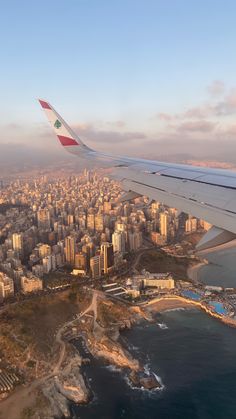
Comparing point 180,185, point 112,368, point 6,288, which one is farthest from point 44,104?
point 6,288

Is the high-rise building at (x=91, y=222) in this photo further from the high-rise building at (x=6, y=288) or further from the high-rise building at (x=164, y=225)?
the high-rise building at (x=6, y=288)

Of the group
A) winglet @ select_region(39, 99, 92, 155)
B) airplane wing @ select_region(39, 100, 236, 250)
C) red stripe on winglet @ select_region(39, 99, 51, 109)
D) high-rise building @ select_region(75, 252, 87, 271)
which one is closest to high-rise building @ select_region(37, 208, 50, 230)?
high-rise building @ select_region(75, 252, 87, 271)

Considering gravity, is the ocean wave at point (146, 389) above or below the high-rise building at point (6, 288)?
below

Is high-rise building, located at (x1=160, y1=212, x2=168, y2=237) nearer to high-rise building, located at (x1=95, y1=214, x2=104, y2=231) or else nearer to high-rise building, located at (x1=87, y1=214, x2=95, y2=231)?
high-rise building, located at (x1=95, y1=214, x2=104, y2=231)

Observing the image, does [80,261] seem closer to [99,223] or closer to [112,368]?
[99,223]

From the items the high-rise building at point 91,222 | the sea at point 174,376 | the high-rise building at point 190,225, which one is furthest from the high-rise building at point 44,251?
the high-rise building at point 190,225
